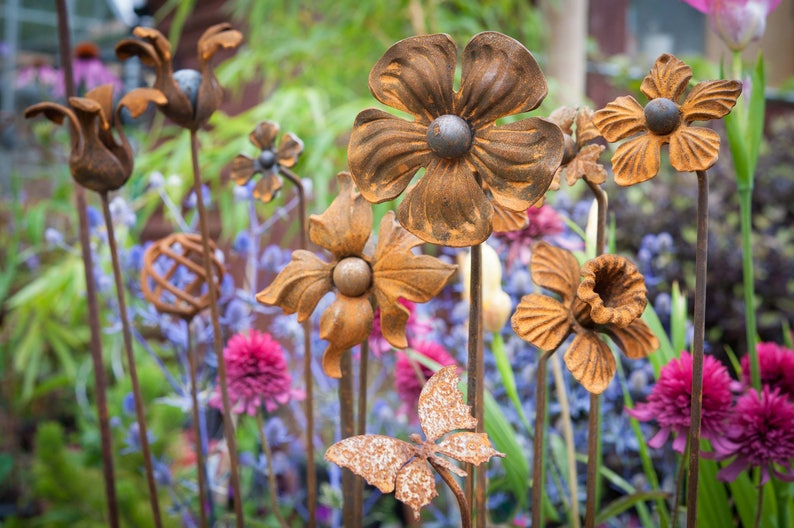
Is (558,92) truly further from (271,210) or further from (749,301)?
(749,301)

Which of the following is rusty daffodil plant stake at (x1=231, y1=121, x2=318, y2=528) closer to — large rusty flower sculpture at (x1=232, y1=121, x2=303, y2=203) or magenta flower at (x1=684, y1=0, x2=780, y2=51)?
large rusty flower sculpture at (x1=232, y1=121, x2=303, y2=203)

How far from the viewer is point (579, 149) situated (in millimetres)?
385

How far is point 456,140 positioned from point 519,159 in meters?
0.03

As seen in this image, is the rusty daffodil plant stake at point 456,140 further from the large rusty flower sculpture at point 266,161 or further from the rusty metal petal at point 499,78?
the large rusty flower sculpture at point 266,161

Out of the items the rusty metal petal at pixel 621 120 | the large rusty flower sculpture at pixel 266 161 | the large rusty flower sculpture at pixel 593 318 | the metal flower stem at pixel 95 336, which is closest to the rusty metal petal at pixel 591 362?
the large rusty flower sculpture at pixel 593 318

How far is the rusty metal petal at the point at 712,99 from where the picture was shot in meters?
0.31

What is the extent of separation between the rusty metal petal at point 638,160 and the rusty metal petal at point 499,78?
0.06 metres

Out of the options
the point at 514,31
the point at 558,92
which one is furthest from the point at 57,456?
the point at 514,31

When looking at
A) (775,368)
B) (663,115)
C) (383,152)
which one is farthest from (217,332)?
(775,368)

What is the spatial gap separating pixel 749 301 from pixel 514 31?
4.76 ft

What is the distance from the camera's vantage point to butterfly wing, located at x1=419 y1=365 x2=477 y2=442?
297 millimetres

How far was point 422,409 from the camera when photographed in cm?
30

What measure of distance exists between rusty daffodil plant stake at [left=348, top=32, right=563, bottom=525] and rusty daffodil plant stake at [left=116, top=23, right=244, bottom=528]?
149 mm

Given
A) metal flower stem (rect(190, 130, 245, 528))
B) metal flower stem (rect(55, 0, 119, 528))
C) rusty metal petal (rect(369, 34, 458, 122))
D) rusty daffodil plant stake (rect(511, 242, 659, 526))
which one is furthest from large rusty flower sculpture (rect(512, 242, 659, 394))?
metal flower stem (rect(55, 0, 119, 528))
